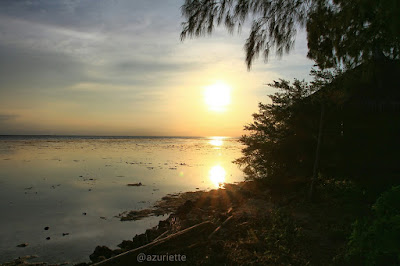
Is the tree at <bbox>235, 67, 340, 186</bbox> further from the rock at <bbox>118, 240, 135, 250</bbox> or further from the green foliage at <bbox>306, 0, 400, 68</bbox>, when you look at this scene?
the rock at <bbox>118, 240, 135, 250</bbox>

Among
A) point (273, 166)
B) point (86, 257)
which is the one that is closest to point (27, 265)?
point (86, 257)

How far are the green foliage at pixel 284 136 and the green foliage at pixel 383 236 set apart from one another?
791 cm

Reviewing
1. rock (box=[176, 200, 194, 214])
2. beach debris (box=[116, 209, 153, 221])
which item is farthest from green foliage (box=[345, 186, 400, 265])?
beach debris (box=[116, 209, 153, 221])

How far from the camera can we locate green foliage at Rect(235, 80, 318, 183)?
11891mm

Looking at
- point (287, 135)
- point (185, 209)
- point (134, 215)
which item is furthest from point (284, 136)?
point (134, 215)

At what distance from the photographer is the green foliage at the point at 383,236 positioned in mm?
3715

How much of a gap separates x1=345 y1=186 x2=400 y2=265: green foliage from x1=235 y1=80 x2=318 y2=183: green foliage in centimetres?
791

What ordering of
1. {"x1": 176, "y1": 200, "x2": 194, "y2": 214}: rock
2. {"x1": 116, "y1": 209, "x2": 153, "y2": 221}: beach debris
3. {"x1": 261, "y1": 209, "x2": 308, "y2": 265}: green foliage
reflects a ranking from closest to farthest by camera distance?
{"x1": 261, "y1": 209, "x2": 308, "y2": 265}: green foliage < {"x1": 116, "y1": 209, "x2": 153, "y2": 221}: beach debris < {"x1": 176, "y1": 200, "x2": 194, "y2": 214}: rock

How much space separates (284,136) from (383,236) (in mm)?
8753

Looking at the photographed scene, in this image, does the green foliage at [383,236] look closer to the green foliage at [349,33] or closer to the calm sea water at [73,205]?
the green foliage at [349,33]

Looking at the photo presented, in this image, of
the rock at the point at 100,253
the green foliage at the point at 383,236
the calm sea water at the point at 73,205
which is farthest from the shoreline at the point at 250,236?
the green foliage at the point at 383,236

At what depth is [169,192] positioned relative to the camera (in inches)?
589

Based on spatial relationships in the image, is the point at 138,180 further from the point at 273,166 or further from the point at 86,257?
the point at 86,257

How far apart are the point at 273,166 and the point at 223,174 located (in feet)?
33.5
